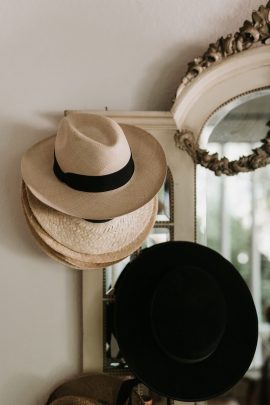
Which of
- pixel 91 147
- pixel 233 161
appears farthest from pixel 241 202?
pixel 91 147

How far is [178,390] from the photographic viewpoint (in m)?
0.92

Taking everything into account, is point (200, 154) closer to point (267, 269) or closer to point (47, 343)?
point (267, 269)

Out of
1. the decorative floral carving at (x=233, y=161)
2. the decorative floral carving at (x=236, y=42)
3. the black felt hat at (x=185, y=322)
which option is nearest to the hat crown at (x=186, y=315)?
→ the black felt hat at (x=185, y=322)

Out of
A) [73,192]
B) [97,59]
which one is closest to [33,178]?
[73,192]

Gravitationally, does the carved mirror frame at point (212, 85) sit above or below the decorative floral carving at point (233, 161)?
above

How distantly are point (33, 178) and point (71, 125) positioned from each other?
13 centimetres

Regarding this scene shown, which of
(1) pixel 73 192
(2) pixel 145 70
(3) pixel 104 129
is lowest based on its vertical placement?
(1) pixel 73 192

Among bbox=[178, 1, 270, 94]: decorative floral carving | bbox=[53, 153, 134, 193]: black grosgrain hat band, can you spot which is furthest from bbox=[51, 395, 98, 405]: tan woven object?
bbox=[178, 1, 270, 94]: decorative floral carving

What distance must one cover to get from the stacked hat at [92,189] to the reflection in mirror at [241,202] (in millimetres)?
124

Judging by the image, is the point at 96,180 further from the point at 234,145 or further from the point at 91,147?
the point at 234,145

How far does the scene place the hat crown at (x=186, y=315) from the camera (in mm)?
→ 896

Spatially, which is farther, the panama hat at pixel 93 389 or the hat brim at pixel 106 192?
the panama hat at pixel 93 389

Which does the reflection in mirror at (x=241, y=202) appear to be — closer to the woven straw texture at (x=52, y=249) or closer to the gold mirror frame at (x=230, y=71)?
the gold mirror frame at (x=230, y=71)

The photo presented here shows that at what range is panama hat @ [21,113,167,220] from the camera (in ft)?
3.14
